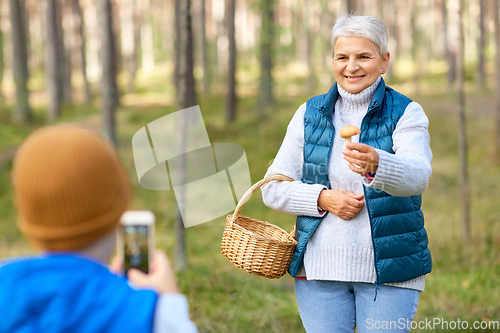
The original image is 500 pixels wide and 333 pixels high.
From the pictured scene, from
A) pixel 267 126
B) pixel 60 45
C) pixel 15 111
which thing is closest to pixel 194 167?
pixel 267 126

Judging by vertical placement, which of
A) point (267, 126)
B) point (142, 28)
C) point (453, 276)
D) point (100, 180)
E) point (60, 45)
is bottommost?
point (453, 276)

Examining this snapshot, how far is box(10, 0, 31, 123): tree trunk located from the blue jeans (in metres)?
14.6

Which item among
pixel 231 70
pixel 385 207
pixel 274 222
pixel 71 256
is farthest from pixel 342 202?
pixel 231 70

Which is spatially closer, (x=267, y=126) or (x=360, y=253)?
(x=360, y=253)

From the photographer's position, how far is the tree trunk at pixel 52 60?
15.2 m

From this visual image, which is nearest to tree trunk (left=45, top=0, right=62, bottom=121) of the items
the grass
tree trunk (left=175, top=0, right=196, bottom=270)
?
the grass

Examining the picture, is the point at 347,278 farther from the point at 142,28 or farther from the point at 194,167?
the point at 142,28

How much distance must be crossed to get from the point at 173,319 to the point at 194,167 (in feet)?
30.4

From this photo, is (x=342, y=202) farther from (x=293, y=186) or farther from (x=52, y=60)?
(x=52, y=60)

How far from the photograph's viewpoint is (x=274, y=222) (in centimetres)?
814

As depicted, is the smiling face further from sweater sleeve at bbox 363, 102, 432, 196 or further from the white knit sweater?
sweater sleeve at bbox 363, 102, 432, 196

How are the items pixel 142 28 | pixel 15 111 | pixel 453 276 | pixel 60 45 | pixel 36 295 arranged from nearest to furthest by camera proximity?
pixel 36 295 < pixel 453 276 < pixel 15 111 < pixel 60 45 < pixel 142 28

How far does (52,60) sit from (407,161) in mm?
15864

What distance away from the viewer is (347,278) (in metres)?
2.09
